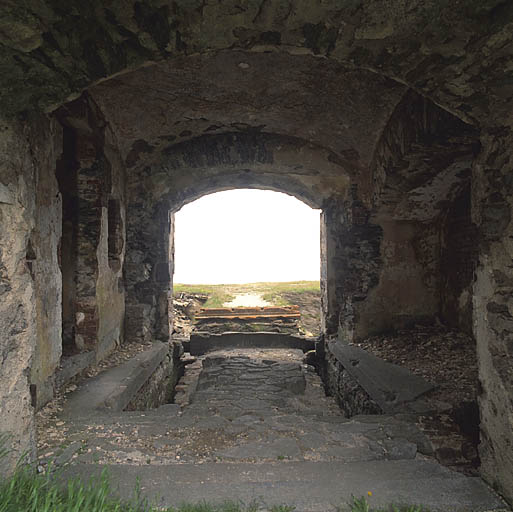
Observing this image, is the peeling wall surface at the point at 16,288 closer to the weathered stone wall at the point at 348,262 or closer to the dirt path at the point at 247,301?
the weathered stone wall at the point at 348,262

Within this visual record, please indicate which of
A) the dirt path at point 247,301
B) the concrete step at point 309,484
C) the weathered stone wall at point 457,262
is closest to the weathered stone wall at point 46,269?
the concrete step at point 309,484

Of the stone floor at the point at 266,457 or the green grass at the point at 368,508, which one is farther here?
the stone floor at the point at 266,457

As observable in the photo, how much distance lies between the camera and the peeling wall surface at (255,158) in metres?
1.63

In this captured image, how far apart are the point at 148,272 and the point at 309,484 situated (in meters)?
4.46

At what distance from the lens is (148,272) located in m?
5.79

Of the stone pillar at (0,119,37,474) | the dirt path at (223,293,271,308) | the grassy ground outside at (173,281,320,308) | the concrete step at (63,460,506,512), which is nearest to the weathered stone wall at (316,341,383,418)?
the concrete step at (63,460,506,512)

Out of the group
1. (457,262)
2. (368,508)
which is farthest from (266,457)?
(457,262)

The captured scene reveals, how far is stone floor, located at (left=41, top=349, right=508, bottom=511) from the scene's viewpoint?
1.85 m

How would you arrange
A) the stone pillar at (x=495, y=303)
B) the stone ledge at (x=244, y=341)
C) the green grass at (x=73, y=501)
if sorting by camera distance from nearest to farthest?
the green grass at (x=73, y=501)
the stone pillar at (x=495, y=303)
the stone ledge at (x=244, y=341)

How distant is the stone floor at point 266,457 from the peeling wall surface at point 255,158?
0.37m

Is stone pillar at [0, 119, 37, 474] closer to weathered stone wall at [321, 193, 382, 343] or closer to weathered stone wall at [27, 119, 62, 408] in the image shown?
weathered stone wall at [27, 119, 62, 408]

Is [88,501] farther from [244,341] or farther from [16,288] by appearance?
[244,341]

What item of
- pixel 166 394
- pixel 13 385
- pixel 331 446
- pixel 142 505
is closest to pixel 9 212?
pixel 13 385

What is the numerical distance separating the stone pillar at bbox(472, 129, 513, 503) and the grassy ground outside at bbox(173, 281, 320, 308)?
8262mm
